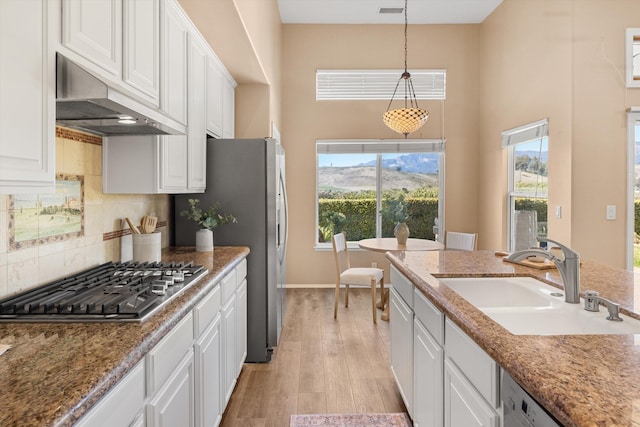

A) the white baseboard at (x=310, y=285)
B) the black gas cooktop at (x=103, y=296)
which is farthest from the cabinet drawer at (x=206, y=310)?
the white baseboard at (x=310, y=285)

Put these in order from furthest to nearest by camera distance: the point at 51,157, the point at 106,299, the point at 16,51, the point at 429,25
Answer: the point at 429,25 < the point at 106,299 < the point at 51,157 < the point at 16,51

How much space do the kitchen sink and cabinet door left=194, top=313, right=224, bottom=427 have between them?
3.90ft

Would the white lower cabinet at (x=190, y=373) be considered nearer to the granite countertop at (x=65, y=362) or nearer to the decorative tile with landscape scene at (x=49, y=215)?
the granite countertop at (x=65, y=362)

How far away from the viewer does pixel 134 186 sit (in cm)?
222

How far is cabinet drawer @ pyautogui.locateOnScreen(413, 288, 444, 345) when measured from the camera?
5.42 feet

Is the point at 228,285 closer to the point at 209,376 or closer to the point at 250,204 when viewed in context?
the point at 209,376

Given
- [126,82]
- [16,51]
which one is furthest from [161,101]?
[16,51]

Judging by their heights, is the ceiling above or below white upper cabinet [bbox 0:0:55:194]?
above

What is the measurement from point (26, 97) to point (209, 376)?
1453 millimetres

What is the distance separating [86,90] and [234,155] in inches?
76.2

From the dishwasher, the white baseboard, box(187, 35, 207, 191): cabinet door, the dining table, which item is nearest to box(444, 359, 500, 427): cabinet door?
the dishwasher

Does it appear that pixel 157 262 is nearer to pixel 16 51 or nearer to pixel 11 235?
pixel 11 235

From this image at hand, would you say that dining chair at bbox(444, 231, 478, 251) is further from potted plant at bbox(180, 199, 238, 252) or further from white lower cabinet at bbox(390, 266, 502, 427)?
potted plant at bbox(180, 199, 238, 252)

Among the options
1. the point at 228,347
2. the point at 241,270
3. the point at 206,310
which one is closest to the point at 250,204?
the point at 241,270
